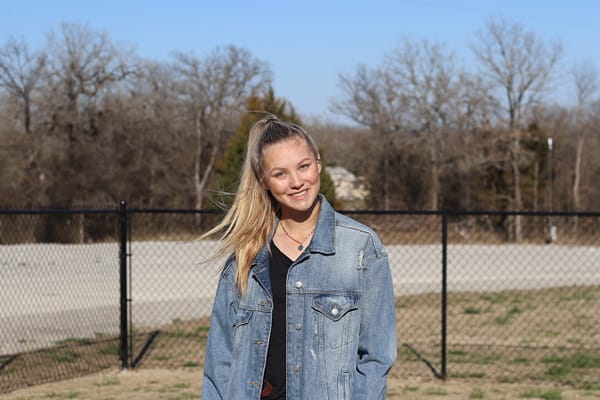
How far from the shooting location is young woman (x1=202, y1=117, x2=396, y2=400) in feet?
8.09

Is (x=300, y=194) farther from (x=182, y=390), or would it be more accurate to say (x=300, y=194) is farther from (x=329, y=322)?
(x=182, y=390)

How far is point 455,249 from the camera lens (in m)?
25.2

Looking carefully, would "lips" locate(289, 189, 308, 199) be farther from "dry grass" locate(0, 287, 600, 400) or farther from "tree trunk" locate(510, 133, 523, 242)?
"tree trunk" locate(510, 133, 523, 242)

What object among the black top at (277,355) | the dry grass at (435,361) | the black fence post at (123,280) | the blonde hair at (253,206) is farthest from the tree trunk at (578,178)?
the black top at (277,355)

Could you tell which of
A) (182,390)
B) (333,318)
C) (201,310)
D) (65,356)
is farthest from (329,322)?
(201,310)

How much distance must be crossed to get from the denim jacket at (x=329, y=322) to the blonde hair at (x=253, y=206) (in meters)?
0.07

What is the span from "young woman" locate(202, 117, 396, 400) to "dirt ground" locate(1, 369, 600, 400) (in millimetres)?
4420

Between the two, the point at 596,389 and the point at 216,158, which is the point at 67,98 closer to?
the point at 216,158

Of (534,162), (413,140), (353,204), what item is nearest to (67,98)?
(353,204)

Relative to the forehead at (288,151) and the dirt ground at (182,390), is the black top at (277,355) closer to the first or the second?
the forehead at (288,151)

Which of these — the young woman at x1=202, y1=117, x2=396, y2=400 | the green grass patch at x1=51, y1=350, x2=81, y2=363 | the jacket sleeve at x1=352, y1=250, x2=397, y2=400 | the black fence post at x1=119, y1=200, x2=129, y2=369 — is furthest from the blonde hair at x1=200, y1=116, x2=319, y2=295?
the green grass patch at x1=51, y1=350, x2=81, y2=363

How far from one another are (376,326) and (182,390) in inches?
195

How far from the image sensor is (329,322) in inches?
97.0

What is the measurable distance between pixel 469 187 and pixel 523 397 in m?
31.6
